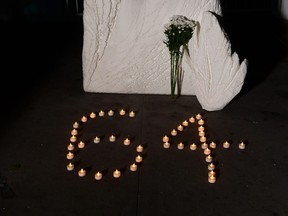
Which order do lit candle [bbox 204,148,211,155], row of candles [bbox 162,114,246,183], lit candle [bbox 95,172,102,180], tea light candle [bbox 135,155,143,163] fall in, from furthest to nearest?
lit candle [bbox 204,148,211,155], tea light candle [bbox 135,155,143,163], row of candles [bbox 162,114,246,183], lit candle [bbox 95,172,102,180]

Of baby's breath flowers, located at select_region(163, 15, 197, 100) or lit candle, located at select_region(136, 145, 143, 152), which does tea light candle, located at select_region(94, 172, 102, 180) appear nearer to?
lit candle, located at select_region(136, 145, 143, 152)

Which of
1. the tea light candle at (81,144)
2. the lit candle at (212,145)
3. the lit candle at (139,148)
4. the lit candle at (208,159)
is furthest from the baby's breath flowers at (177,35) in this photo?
the tea light candle at (81,144)

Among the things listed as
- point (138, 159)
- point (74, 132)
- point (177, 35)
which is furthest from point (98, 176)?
point (177, 35)

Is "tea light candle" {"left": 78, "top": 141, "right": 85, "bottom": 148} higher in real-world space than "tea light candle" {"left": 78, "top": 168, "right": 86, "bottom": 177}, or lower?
higher

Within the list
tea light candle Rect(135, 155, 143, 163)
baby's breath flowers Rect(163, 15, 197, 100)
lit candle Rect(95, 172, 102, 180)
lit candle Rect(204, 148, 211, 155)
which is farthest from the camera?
baby's breath flowers Rect(163, 15, 197, 100)

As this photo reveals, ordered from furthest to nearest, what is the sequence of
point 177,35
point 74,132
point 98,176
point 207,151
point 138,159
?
point 177,35 → point 74,132 → point 207,151 → point 138,159 → point 98,176

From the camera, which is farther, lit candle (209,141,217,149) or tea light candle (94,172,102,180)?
lit candle (209,141,217,149)

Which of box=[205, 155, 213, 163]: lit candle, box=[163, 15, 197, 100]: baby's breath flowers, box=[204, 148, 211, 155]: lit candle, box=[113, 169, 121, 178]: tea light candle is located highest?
box=[163, 15, 197, 100]: baby's breath flowers

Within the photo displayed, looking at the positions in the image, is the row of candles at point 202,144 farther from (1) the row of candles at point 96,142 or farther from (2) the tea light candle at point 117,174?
(2) the tea light candle at point 117,174

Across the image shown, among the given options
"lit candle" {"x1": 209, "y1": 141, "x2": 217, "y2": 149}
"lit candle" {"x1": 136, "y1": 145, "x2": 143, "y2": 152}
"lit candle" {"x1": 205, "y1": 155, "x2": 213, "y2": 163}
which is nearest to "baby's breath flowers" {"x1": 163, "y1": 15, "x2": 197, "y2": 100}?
"lit candle" {"x1": 209, "y1": 141, "x2": 217, "y2": 149}

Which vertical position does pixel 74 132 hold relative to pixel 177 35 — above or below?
below

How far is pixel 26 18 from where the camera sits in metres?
8.02

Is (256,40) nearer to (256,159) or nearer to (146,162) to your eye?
(256,159)

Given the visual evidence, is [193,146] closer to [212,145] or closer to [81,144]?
[212,145]
